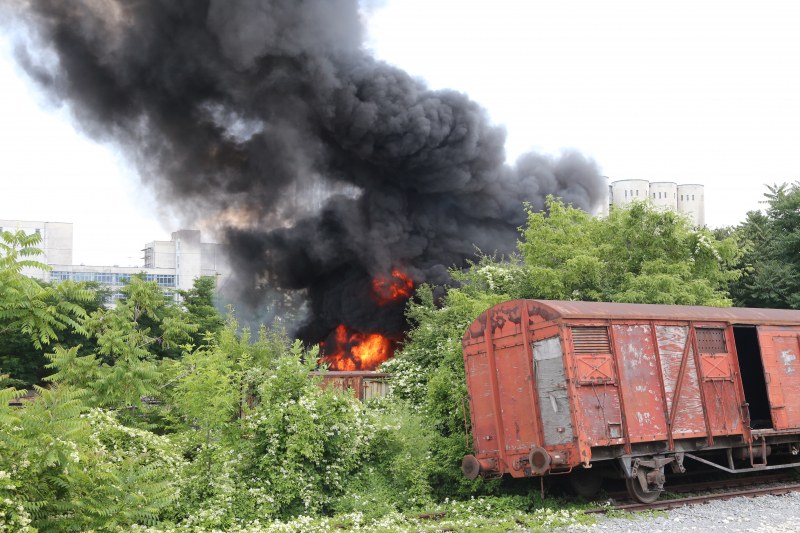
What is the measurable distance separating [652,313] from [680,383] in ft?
4.30

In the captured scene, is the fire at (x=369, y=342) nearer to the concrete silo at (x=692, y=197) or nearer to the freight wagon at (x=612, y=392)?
the freight wagon at (x=612, y=392)

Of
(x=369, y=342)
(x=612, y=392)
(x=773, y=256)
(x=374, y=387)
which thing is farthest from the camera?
(x=369, y=342)

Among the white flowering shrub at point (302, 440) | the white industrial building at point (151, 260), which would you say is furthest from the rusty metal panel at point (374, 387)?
the white industrial building at point (151, 260)

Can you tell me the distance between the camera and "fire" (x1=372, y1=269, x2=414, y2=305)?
34.1 m

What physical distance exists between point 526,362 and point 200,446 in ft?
20.2

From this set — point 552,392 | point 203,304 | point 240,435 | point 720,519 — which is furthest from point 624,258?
point 203,304

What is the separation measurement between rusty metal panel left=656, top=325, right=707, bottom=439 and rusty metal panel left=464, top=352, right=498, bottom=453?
3056mm

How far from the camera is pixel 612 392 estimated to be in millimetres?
10898

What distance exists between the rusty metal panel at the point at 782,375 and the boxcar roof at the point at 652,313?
0.37m

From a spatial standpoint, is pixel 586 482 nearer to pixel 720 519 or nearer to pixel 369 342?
pixel 720 519

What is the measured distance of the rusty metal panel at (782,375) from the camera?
42.3 feet

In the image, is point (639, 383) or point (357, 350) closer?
point (639, 383)

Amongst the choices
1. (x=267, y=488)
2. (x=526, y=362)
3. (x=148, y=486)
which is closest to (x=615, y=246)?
(x=526, y=362)

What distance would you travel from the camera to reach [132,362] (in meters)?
13.5
